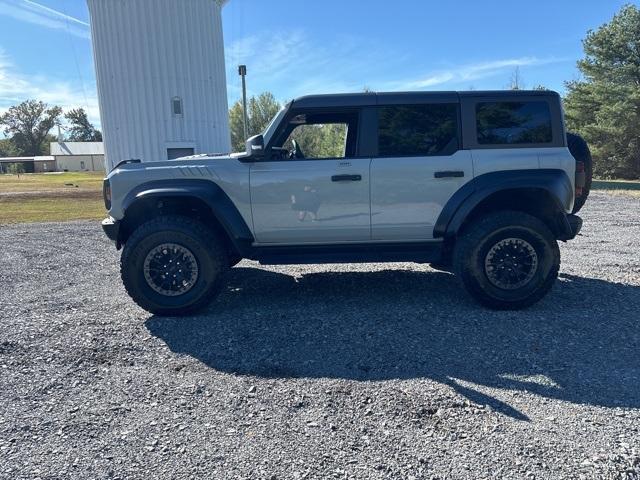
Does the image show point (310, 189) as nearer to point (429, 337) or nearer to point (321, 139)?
point (321, 139)

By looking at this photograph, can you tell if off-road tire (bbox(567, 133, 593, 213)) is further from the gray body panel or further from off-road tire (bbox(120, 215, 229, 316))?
off-road tire (bbox(120, 215, 229, 316))

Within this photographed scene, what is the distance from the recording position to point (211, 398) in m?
3.00

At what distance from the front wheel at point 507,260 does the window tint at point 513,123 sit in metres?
0.75

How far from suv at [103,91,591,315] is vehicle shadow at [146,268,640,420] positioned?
414 millimetres

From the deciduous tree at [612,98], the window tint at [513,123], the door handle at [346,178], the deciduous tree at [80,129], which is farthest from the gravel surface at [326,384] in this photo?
the deciduous tree at [80,129]

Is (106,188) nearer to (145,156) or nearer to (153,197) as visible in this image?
(153,197)

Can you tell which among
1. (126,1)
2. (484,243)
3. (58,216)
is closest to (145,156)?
(58,216)

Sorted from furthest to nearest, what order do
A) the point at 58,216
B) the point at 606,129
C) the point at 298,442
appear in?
1. the point at 606,129
2. the point at 58,216
3. the point at 298,442

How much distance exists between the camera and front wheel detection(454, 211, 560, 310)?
4379mm

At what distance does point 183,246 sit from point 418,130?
257cm

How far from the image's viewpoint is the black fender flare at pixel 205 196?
14.4ft

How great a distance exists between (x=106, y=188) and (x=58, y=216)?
37.3ft

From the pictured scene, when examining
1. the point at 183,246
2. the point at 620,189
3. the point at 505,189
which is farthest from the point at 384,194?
the point at 620,189

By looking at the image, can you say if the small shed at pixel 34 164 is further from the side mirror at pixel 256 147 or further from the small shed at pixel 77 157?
the side mirror at pixel 256 147
